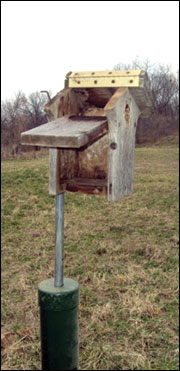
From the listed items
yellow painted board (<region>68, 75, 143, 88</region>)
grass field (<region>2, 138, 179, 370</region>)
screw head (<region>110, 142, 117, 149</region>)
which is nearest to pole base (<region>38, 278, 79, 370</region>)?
screw head (<region>110, 142, 117, 149</region>)

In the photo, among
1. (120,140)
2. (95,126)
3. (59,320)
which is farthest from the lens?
(120,140)

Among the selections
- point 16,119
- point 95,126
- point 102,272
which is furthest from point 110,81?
point 16,119

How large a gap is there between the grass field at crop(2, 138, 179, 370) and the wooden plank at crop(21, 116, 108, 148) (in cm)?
216

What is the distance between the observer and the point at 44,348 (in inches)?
62.1

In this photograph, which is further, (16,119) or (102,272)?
(16,119)

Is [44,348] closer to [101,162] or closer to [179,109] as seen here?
[101,162]

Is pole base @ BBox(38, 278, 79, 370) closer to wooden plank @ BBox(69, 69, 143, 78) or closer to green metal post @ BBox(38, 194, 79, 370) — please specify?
green metal post @ BBox(38, 194, 79, 370)

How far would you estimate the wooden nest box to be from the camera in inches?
64.2

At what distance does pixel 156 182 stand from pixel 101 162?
7.99 m

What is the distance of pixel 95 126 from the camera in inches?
68.1

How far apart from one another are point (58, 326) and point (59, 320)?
0.03 m

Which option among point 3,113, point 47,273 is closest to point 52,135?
point 47,273

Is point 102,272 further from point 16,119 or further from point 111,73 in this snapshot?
point 16,119

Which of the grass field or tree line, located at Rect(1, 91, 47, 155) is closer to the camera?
the grass field
